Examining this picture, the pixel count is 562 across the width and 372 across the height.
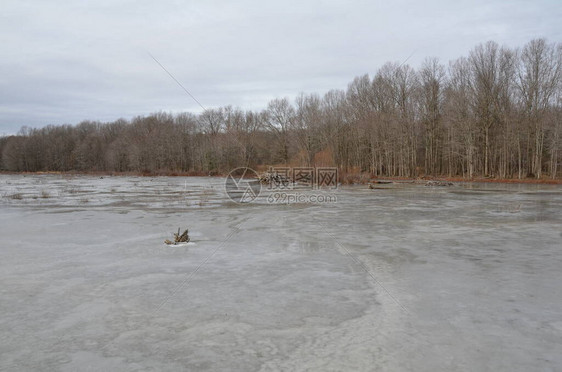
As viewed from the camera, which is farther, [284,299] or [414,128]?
[414,128]

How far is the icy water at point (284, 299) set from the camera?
13.2 ft

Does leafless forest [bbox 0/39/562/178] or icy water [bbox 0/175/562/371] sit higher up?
leafless forest [bbox 0/39/562/178]

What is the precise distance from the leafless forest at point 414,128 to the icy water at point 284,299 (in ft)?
105

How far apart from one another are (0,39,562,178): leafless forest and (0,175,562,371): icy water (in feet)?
105

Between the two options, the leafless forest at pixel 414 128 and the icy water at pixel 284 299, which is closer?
the icy water at pixel 284 299

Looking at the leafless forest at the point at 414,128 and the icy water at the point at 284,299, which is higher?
the leafless forest at the point at 414,128

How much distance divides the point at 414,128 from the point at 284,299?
46146mm

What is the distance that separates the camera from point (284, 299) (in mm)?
5746

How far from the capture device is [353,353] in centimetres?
405

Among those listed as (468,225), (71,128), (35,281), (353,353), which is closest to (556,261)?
(468,225)

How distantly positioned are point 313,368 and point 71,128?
141 metres

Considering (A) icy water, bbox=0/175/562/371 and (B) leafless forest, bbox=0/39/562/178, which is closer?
(A) icy water, bbox=0/175/562/371

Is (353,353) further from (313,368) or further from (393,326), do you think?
(393,326)

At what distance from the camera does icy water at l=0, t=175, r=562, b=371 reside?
4012 mm
